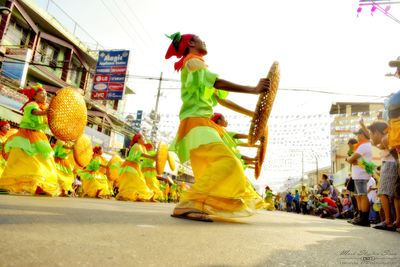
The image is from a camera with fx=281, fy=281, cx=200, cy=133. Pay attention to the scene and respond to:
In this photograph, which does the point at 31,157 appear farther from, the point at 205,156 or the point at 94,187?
the point at 94,187

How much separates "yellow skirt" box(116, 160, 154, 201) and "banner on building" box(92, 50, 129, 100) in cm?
759

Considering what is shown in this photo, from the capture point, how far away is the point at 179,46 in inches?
132

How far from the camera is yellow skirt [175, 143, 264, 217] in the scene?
2.78 meters

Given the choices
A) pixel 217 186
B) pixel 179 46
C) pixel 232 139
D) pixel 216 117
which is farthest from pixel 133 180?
pixel 217 186

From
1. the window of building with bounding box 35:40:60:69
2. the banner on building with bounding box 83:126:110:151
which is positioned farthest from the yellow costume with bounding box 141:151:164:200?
the window of building with bounding box 35:40:60:69

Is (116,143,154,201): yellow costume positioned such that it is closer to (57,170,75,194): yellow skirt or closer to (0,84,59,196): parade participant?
(57,170,75,194): yellow skirt

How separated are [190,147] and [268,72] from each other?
1145 millimetres

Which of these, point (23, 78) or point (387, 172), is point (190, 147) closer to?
point (387, 172)

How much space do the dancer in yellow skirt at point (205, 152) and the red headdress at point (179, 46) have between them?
4 centimetres

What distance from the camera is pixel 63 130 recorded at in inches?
188

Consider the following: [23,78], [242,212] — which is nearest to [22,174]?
[242,212]

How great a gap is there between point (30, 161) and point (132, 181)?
336cm

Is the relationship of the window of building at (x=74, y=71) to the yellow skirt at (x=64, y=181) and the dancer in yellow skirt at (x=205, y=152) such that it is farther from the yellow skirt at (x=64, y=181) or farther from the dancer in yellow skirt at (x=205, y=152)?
the dancer in yellow skirt at (x=205, y=152)

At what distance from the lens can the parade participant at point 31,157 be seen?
457cm
